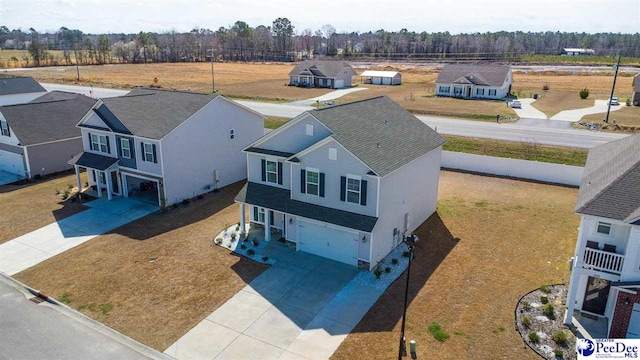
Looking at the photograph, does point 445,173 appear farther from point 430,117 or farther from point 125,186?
point 125,186

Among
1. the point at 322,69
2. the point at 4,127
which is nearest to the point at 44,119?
the point at 4,127

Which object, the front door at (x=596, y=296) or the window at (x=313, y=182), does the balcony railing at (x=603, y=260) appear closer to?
the front door at (x=596, y=296)

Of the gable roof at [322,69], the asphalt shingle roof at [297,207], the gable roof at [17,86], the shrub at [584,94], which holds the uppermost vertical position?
the gable roof at [322,69]

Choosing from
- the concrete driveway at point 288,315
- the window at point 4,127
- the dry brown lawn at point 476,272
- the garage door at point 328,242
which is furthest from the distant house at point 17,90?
the dry brown lawn at point 476,272

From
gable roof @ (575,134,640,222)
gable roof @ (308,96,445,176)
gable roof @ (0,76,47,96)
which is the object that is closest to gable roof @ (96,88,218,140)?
gable roof @ (308,96,445,176)

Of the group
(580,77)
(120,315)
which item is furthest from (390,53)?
(120,315)

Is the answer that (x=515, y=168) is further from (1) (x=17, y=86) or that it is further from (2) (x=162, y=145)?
(1) (x=17, y=86)
